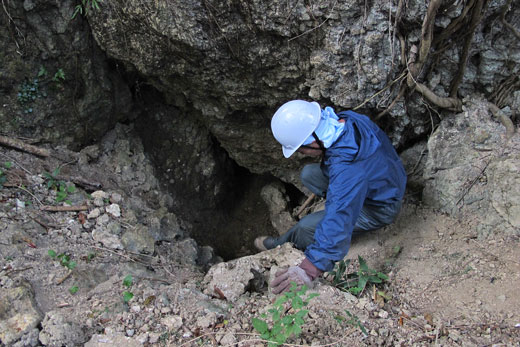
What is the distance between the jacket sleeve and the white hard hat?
27 centimetres

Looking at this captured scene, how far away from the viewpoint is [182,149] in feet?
14.0

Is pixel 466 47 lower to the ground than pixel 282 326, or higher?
higher

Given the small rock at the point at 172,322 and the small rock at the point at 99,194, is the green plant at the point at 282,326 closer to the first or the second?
the small rock at the point at 172,322

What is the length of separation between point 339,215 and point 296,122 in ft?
1.89

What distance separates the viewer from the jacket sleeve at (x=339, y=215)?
2.26 metres

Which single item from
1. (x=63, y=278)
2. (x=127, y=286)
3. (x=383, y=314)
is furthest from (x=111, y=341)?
(x=383, y=314)

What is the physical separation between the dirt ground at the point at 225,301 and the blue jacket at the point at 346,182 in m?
0.24

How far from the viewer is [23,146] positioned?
3188 millimetres

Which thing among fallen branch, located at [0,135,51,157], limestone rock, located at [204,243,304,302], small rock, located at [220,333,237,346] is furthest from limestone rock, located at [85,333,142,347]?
fallen branch, located at [0,135,51,157]

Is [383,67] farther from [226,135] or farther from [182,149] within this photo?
[182,149]

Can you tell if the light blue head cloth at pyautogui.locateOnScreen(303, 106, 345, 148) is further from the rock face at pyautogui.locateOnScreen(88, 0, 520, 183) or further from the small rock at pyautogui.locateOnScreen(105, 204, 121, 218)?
the small rock at pyautogui.locateOnScreen(105, 204, 121, 218)

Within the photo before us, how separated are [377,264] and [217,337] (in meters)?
1.27

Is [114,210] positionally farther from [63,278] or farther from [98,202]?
[63,278]

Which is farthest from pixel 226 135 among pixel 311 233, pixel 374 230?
pixel 374 230
